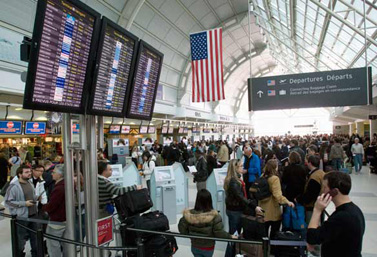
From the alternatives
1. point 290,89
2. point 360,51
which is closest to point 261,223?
point 290,89

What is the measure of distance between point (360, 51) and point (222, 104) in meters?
21.6

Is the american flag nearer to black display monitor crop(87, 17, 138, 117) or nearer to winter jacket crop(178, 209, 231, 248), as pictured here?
black display monitor crop(87, 17, 138, 117)

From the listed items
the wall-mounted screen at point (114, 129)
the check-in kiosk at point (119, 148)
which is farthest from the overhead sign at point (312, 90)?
the check-in kiosk at point (119, 148)

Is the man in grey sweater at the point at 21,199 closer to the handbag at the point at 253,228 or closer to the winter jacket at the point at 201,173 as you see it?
the handbag at the point at 253,228

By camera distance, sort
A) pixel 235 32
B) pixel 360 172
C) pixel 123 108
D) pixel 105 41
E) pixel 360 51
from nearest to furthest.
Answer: pixel 105 41, pixel 123 108, pixel 360 51, pixel 360 172, pixel 235 32

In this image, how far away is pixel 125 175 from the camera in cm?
838

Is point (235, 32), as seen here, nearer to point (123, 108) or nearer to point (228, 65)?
point (228, 65)

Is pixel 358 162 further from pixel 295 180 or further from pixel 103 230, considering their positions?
pixel 103 230

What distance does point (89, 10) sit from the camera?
2445mm

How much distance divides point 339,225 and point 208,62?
7355mm

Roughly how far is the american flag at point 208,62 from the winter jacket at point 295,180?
14.6 feet

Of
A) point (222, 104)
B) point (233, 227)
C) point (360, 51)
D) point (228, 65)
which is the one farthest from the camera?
point (222, 104)

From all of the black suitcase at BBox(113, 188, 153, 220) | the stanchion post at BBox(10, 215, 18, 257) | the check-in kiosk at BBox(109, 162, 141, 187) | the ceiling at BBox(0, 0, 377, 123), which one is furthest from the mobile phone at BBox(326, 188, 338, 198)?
the check-in kiosk at BBox(109, 162, 141, 187)

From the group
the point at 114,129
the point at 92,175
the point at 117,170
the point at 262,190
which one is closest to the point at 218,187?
the point at 262,190
